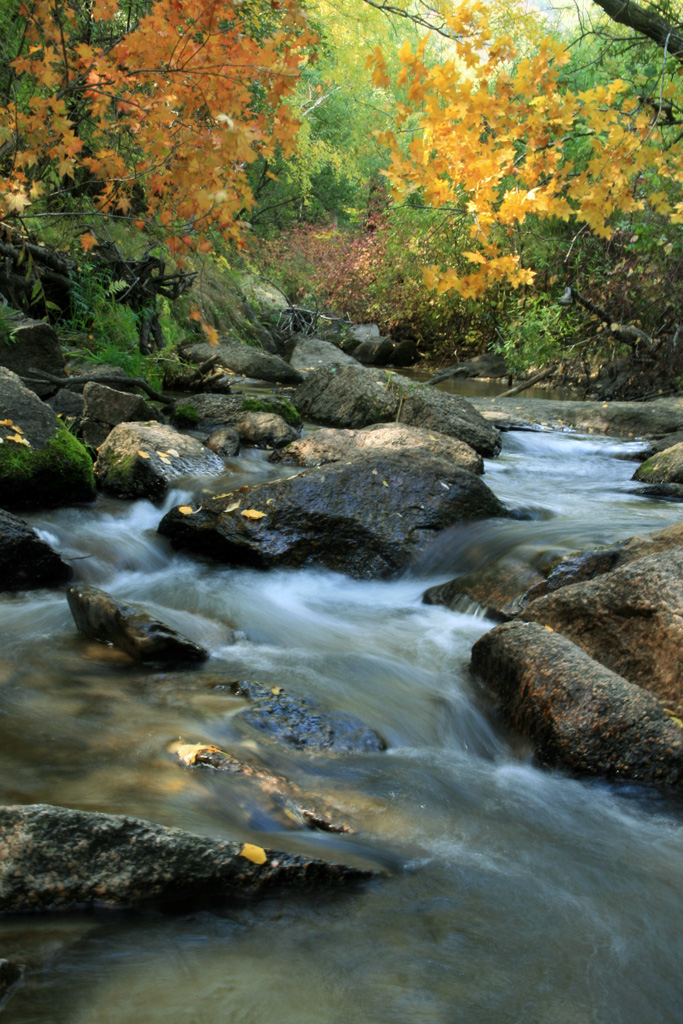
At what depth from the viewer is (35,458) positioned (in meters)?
5.45

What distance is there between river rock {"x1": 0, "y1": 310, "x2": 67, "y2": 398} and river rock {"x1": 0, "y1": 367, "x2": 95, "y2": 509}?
68.1 inches

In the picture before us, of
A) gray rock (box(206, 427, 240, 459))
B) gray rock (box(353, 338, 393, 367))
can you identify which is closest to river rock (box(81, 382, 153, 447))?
gray rock (box(206, 427, 240, 459))

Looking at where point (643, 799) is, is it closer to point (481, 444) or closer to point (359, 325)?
point (481, 444)

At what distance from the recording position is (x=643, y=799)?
2766 mm

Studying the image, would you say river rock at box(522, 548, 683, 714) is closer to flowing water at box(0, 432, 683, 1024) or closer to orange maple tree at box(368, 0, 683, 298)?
flowing water at box(0, 432, 683, 1024)

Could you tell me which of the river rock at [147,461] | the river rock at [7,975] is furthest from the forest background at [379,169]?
the river rock at [7,975]

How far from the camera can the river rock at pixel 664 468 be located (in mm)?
7718

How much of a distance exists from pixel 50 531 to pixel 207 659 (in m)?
2.09

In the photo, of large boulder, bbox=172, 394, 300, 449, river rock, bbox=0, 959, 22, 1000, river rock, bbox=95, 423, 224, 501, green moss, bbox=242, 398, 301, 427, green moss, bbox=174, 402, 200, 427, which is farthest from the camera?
green moss, bbox=242, 398, 301, 427

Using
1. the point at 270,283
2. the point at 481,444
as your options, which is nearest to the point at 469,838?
the point at 481,444

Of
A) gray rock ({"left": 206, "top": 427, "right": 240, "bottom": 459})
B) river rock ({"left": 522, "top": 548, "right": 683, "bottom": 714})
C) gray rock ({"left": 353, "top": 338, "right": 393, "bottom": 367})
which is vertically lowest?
river rock ({"left": 522, "top": 548, "right": 683, "bottom": 714})

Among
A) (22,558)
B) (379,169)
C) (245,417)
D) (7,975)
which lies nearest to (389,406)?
(245,417)

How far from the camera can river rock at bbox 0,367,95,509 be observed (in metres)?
5.32

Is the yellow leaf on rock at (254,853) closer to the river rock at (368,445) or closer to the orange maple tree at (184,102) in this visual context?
the orange maple tree at (184,102)
